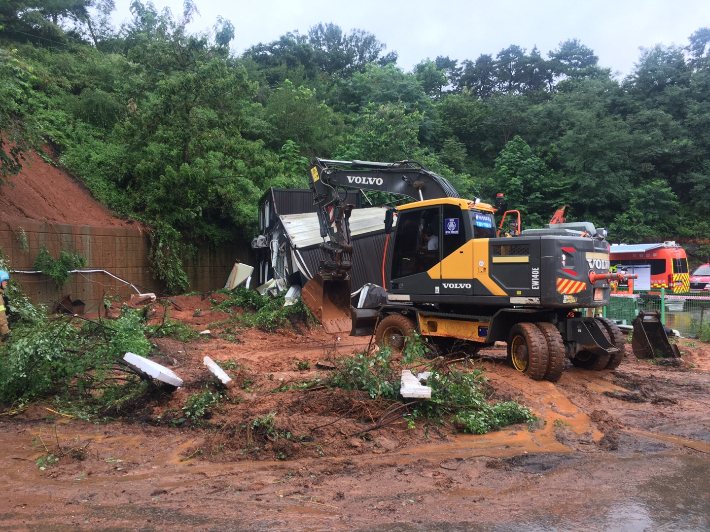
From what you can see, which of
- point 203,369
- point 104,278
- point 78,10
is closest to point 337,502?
point 203,369

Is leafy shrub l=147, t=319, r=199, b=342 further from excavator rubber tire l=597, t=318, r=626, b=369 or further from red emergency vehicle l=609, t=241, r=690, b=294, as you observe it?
red emergency vehicle l=609, t=241, r=690, b=294

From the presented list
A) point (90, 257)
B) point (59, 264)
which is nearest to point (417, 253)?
point (59, 264)

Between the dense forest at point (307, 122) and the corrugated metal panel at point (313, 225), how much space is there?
2.16 metres

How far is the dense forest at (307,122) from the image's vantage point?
17.1 metres

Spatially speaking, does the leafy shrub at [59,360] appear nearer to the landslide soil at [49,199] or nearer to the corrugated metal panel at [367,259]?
the landslide soil at [49,199]

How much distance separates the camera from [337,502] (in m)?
4.27

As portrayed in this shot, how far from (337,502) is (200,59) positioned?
56.6 feet

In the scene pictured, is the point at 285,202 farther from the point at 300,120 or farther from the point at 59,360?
the point at 59,360

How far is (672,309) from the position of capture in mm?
14391

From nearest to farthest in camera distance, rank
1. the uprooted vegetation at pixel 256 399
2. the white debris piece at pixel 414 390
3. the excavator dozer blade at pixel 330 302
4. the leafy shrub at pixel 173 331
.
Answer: the uprooted vegetation at pixel 256 399
the white debris piece at pixel 414 390
the excavator dozer blade at pixel 330 302
the leafy shrub at pixel 173 331

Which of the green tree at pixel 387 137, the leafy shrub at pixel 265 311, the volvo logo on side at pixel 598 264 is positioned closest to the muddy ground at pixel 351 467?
the volvo logo on side at pixel 598 264

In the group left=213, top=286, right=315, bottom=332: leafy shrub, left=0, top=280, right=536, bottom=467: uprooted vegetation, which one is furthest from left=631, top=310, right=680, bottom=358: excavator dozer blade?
left=213, top=286, right=315, bottom=332: leafy shrub

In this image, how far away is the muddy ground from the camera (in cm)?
402

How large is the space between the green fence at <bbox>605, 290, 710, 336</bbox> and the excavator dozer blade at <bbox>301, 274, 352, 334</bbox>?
24.7 ft
